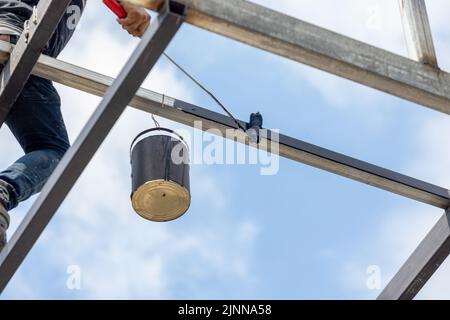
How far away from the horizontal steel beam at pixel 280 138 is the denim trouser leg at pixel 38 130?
0.36 metres

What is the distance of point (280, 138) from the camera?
4.55 meters

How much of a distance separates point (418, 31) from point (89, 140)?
1.27 metres

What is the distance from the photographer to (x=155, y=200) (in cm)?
490

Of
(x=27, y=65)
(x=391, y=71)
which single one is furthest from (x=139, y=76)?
(x=27, y=65)

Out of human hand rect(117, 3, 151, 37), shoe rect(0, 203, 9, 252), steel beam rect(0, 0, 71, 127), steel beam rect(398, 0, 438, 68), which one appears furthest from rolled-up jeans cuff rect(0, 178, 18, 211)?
steel beam rect(398, 0, 438, 68)

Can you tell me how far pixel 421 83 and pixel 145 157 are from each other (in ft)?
5.86

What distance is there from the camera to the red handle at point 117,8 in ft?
14.2

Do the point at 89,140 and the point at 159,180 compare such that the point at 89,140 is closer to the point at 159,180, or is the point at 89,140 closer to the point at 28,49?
the point at 28,49

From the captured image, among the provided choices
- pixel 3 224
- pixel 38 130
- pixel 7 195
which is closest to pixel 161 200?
pixel 38 130

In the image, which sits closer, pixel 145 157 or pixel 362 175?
pixel 362 175

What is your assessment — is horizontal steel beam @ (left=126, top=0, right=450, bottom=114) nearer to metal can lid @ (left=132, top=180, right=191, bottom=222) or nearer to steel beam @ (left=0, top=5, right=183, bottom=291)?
steel beam @ (left=0, top=5, right=183, bottom=291)

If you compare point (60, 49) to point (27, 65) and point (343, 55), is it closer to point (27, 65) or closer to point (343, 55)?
point (27, 65)

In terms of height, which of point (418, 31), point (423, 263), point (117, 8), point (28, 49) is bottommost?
point (423, 263)
